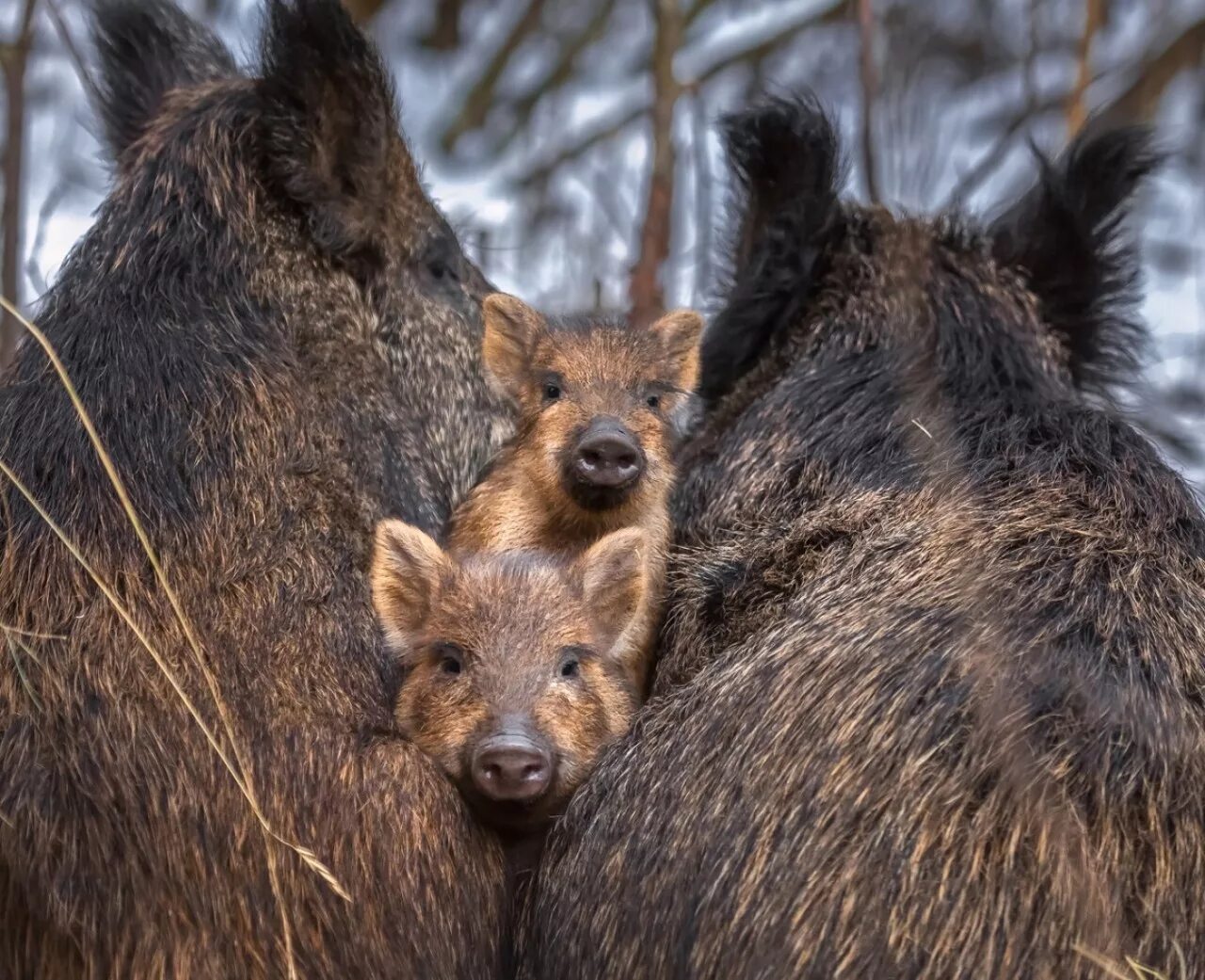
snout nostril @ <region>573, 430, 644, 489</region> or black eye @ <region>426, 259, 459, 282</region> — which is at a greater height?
black eye @ <region>426, 259, 459, 282</region>

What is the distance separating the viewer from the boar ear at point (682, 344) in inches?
229

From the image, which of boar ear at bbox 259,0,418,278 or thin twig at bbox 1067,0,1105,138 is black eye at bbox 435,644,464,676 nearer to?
boar ear at bbox 259,0,418,278

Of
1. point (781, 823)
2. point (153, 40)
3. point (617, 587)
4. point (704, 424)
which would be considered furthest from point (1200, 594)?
point (153, 40)

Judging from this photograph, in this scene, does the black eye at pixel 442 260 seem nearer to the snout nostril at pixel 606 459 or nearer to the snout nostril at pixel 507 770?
the snout nostril at pixel 606 459

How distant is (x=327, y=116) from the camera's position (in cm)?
521

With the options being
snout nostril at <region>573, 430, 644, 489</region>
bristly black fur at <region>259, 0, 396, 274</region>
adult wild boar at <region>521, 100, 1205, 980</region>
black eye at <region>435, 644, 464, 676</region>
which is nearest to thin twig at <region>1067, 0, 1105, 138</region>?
adult wild boar at <region>521, 100, 1205, 980</region>

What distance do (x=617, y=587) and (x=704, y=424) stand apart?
1277mm

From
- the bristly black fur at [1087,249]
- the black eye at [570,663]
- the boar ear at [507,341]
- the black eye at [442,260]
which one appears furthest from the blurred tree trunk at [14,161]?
the bristly black fur at [1087,249]

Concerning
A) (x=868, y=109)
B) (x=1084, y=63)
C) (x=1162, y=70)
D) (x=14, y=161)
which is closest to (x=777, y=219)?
(x=868, y=109)

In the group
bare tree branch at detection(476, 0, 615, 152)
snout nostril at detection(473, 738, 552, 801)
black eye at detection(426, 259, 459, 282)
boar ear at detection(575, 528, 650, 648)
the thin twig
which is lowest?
snout nostril at detection(473, 738, 552, 801)

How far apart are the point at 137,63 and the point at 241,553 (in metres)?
2.78

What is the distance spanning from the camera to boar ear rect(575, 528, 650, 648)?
500cm

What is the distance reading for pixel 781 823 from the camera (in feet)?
12.2

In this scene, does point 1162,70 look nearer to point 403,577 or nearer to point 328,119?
point 328,119
